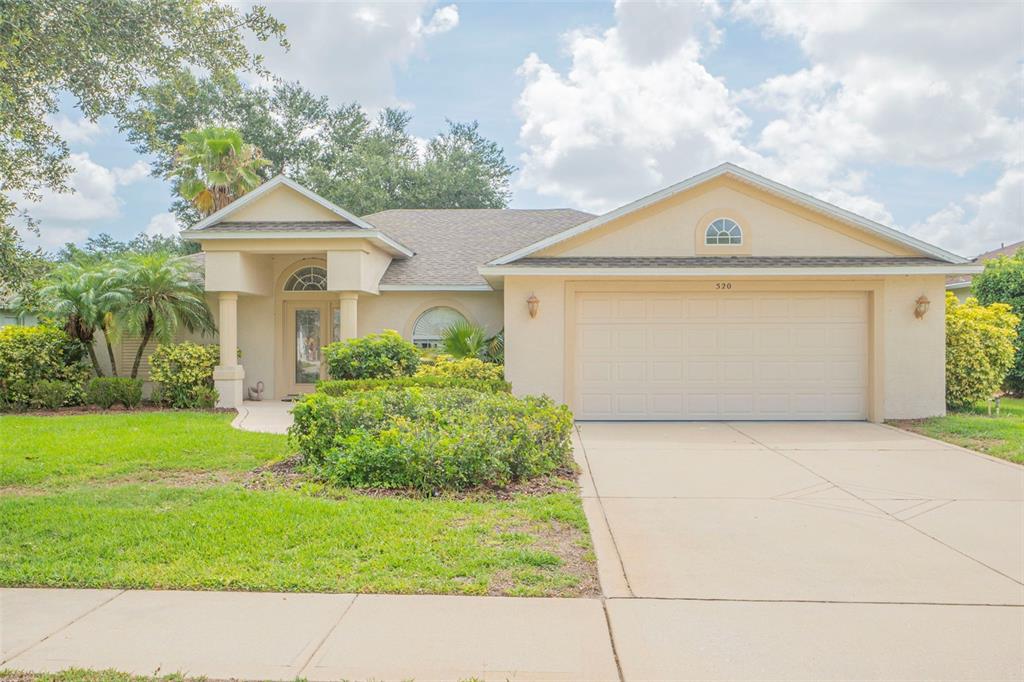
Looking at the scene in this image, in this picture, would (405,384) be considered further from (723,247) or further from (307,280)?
(307,280)

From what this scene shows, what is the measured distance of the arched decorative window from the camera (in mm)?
16844

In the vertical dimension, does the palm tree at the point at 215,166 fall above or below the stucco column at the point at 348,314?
above

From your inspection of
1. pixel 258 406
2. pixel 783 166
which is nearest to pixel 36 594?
pixel 258 406

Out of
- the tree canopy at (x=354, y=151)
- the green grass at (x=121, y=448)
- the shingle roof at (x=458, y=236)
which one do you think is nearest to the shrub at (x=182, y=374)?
the green grass at (x=121, y=448)

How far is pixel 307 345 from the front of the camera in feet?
55.5

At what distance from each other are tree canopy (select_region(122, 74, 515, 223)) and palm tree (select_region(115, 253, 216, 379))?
536 inches

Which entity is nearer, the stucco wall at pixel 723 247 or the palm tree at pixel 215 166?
the stucco wall at pixel 723 247

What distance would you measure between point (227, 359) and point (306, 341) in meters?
2.28

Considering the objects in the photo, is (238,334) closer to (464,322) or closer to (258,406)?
(258,406)

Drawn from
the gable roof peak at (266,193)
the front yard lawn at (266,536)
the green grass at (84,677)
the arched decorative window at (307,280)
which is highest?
the gable roof peak at (266,193)

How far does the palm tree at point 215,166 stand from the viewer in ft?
68.3

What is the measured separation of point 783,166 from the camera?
57.4 feet

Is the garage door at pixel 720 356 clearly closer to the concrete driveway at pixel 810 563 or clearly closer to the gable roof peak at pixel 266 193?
the concrete driveway at pixel 810 563

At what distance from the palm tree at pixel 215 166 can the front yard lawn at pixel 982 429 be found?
18.5 m
